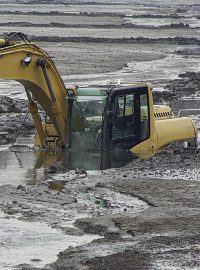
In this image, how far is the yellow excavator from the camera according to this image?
21.0 m

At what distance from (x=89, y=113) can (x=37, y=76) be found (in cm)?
148

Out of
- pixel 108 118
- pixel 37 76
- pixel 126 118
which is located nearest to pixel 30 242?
pixel 37 76

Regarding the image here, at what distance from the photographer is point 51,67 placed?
21047 millimetres

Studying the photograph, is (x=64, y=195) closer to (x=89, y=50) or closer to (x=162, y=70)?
(x=162, y=70)

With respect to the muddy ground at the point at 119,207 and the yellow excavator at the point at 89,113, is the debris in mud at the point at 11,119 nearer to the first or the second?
the muddy ground at the point at 119,207

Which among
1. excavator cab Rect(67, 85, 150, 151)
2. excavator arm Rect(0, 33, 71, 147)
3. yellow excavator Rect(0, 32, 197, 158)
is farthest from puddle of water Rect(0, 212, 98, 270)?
excavator cab Rect(67, 85, 150, 151)

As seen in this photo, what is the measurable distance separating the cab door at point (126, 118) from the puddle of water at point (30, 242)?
6.22m

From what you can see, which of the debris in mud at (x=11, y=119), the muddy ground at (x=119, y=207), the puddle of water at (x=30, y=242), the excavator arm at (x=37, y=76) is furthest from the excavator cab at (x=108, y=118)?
the puddle of water at (x=30, y=242)

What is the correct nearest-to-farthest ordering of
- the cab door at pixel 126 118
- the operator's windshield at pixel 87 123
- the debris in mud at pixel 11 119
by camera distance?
the cab door at pixel 126 118 → the operator's windshield at pixel 87 123 → the debris in mud at pixel 11 119

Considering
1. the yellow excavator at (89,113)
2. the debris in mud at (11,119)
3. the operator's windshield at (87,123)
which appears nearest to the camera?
the yellow excavator at (89,113)

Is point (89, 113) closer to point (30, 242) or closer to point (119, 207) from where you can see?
point (119, 207)

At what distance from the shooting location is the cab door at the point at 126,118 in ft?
69.4

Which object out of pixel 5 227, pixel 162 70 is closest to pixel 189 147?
pixel 5 227

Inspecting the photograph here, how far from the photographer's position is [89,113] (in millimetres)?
21531
